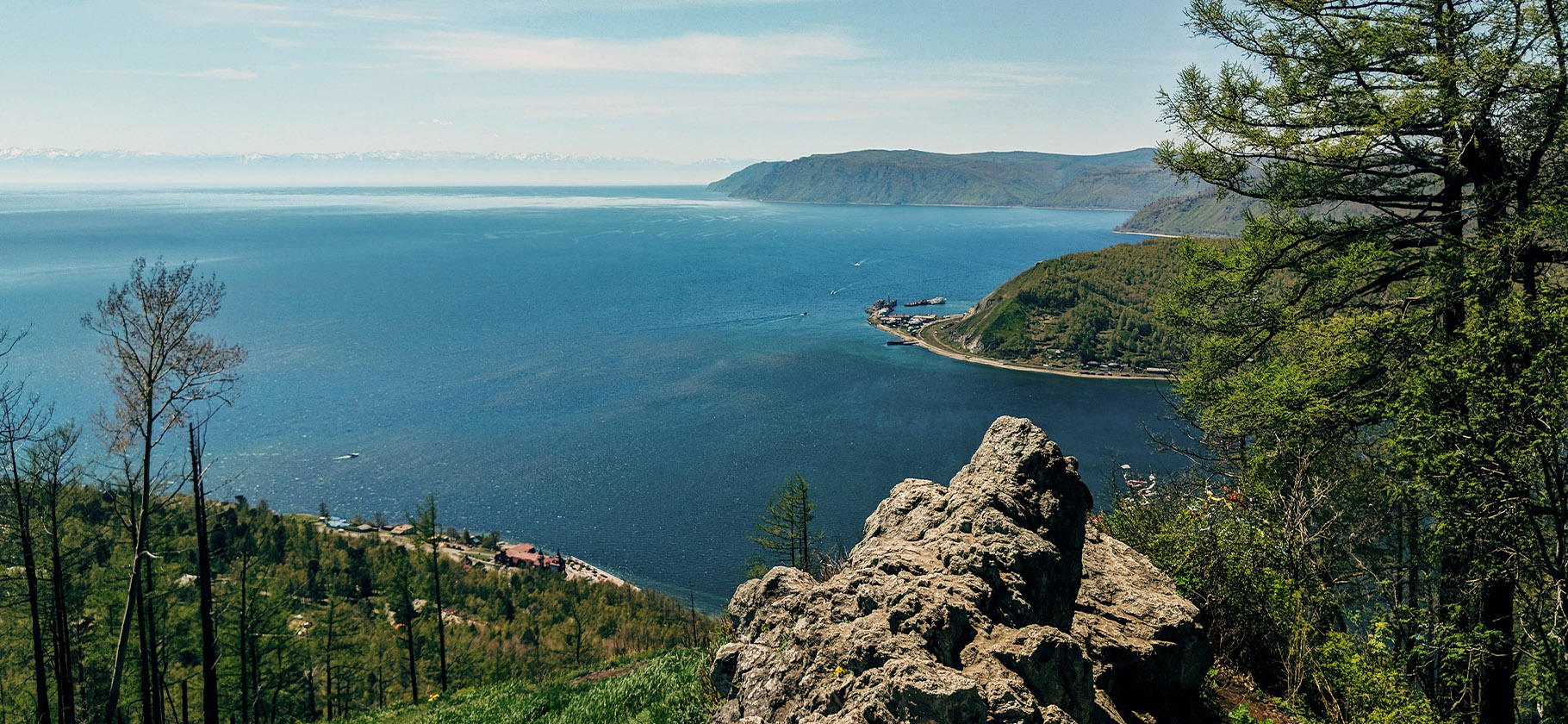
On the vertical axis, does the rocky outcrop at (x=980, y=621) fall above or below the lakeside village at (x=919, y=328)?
above

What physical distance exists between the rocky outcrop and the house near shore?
56672 mm

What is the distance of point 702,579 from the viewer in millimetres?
61906

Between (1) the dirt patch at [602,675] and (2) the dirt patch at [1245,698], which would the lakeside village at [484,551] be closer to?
(1) the dirt patch at [602,675]

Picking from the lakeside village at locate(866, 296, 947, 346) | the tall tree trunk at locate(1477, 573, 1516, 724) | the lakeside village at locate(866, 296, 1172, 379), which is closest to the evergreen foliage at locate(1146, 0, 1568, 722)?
the tall tree trunk at locate(1477, 573, 1516, 724)

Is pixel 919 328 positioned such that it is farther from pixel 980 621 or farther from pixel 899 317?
pixel 980 621

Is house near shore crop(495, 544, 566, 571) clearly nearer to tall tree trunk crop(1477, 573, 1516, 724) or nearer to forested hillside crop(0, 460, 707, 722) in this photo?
forested hillside crop(0, 460, 707, 722)

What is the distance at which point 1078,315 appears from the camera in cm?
14562

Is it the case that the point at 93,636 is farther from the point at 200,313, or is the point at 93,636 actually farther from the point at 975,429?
the point at 975,429

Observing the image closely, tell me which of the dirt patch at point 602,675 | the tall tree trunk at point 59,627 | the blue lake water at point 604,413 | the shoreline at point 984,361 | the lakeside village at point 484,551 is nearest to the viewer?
the dirt patch at point 602,675

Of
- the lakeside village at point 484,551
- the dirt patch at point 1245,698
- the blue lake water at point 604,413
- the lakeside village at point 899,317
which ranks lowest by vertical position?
the lakeside village at point 484,551

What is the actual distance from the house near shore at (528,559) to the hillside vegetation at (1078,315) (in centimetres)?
8996

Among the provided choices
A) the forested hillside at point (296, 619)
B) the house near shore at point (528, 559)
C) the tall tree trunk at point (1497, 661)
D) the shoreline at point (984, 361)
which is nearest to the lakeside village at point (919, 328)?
the shoreline at point (984, 361)

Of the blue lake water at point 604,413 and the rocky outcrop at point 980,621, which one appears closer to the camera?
the rocky outcrop at point 980,621

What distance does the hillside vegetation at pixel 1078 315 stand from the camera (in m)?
134
